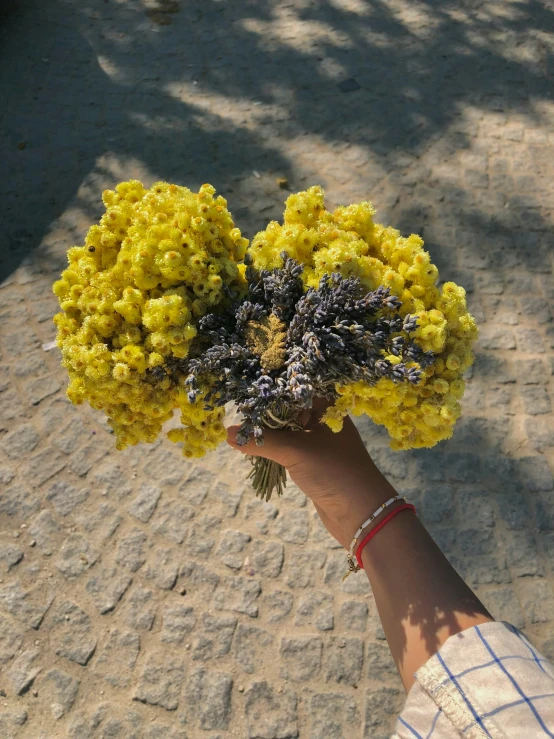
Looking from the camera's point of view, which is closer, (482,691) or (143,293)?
(482,691)

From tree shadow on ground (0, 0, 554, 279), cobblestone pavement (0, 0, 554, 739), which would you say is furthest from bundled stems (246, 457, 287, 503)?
tree shadow on ground (0, 0, 554, 279)

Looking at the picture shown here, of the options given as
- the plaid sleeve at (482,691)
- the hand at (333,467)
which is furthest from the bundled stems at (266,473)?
the plaid sleeve at (482,691)

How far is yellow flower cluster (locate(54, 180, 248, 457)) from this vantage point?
1.68 m

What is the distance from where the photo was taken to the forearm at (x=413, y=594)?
164 cm

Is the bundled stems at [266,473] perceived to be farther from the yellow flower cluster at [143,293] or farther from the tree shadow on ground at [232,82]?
the tree shadow on ground at [232,82]

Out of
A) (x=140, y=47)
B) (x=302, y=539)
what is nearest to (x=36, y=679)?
(x=302, y=539)

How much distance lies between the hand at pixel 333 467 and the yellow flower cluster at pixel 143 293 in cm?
39

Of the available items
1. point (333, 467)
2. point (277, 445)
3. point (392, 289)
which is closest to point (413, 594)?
point (333, 467)

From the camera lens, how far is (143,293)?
5.74 feet

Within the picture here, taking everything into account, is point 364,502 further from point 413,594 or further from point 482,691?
point 482,691

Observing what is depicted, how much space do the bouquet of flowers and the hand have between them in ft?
0.96

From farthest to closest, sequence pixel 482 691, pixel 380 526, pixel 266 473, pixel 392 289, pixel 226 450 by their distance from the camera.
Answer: pixel 226 450, pixel 266 473, pixel 380 526, pixel 392 289, pixel 482 691

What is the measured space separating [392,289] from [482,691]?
43.2 inches

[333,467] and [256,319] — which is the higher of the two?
[256,319]
